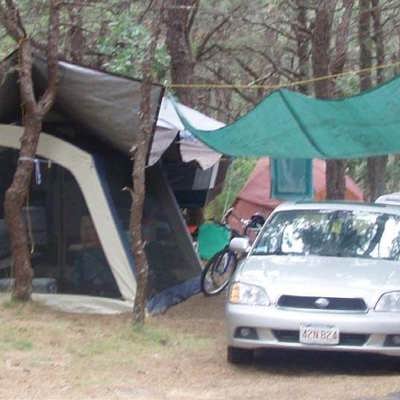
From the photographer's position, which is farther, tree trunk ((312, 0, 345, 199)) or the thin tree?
tree trunk ((312, 0, 345, 199))

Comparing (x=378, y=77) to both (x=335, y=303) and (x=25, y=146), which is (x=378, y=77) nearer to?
(x=25, y=146)

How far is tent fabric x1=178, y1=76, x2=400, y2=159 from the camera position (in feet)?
38.4

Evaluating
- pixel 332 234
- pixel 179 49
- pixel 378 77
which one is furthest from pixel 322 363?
pixel 378 77

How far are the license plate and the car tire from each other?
2.46 ft

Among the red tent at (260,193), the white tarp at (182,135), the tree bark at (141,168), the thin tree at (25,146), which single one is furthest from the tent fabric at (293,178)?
the red tent at (260,193)

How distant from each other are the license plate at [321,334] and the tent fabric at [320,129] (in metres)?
3.54

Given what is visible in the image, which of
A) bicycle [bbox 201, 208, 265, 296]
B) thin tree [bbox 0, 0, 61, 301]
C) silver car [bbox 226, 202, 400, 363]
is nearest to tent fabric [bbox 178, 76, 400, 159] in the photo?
thin tree [bbox 0, 0, 61, 301]

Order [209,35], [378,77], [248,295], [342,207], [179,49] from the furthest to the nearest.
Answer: [378,77], [209,35], [179,49], [342,207], [248,295]

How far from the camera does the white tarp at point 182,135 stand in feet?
38.9

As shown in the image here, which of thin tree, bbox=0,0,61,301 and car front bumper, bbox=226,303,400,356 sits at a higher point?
thin tree, bbox=0,0,61,301

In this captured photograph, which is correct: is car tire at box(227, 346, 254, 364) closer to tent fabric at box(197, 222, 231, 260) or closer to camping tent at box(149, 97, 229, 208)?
camping tent at box(149, 97, 229, 208)

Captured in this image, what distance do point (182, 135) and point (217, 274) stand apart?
6.45ft

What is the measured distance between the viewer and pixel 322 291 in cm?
882

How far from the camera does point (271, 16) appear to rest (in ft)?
67.7
